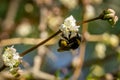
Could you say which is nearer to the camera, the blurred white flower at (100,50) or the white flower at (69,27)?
the white flower at (69,27)

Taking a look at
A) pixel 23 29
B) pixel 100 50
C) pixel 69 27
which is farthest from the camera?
pixel 23 29

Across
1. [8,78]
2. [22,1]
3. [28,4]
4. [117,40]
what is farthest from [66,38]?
[22,1]

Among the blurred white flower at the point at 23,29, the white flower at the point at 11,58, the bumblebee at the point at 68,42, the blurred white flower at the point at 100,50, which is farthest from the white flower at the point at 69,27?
the blurred white flower at the point at 23,29

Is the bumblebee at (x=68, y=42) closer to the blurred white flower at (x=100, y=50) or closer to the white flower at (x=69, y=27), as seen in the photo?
the white flower at (x=69, y=27)

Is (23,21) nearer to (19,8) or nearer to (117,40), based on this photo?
(19,8)

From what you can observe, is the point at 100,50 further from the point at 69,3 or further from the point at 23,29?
the point at 23,29

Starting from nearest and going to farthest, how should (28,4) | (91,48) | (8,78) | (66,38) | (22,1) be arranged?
(66,38) → (8,78) → (28,4) → (22,1) → (91,48)

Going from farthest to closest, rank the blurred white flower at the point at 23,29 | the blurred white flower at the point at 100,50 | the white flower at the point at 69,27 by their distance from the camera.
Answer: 1. the blurred white flower at the point at 23,29
2. the blurred white flower at the point at 100,50
3. the white flower at the point at 69,27

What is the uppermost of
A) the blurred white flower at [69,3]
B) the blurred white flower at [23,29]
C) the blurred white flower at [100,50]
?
the blurred white flower at [23,29]

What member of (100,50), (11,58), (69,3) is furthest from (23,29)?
(11,58)
